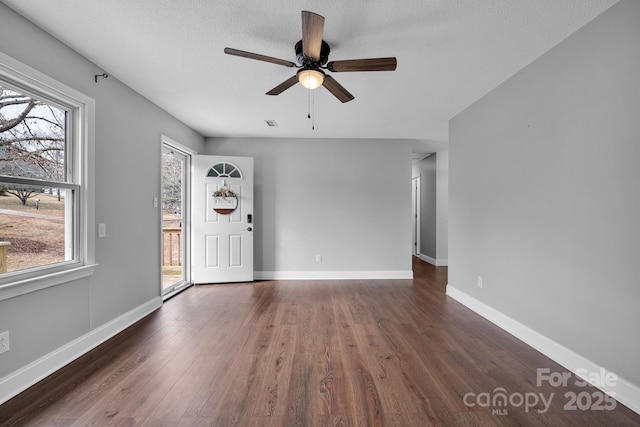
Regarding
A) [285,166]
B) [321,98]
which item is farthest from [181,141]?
[321,98]

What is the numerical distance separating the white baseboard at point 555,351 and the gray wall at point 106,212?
383 cm

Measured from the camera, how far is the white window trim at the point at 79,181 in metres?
1.86

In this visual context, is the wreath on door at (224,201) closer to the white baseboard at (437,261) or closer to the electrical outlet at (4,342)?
the electrical outlet at (4,342)

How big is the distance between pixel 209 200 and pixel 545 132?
4.25 metres

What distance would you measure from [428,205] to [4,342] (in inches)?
264

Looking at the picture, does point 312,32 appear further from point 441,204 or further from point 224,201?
point 441,204

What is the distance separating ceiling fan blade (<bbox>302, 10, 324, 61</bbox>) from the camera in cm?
155

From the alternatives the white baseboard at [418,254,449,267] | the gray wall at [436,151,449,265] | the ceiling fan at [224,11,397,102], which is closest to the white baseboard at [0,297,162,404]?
the ceiling fan at [224,11,397,102]

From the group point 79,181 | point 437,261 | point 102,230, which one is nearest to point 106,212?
point 102,230

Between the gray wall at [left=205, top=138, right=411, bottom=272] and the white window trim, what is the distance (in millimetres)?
2531

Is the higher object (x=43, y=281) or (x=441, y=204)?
(x=441, y=204)

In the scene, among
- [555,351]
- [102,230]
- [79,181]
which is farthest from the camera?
[102,230]

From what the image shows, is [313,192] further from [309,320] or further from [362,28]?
[362,28]

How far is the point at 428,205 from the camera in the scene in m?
6.56
